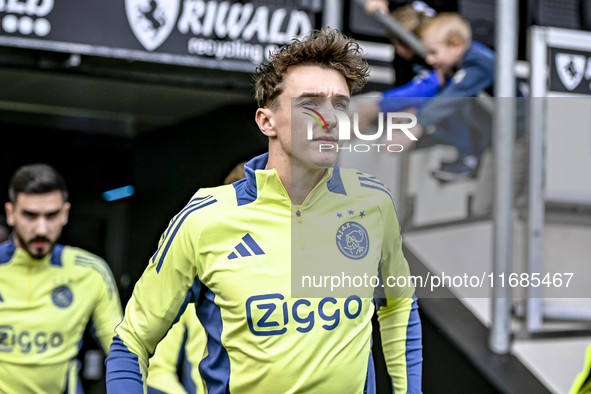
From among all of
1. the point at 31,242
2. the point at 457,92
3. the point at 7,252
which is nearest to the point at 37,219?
the point at 31,242

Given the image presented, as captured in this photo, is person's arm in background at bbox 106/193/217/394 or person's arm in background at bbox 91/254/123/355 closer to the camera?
person's arm in background at bbox 106/193/217/394

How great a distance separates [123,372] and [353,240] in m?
0.77

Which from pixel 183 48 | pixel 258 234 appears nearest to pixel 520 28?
pixel 183 48

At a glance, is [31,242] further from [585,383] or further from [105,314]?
[585,383]

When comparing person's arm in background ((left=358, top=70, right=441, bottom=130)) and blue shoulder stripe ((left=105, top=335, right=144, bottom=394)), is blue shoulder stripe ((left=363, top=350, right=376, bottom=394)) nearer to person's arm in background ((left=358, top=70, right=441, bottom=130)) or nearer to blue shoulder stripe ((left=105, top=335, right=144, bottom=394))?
blue shoulder stripe ((left=105, top=335, right=144, bottom=394))

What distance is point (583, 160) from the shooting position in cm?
424

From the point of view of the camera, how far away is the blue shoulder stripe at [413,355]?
2151 millimetres

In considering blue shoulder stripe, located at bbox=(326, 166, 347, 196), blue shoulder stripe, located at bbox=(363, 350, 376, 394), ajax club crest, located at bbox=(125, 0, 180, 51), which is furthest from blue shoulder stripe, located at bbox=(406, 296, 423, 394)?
ajax club crest, located at bbox=(125, 0, 180, 51)

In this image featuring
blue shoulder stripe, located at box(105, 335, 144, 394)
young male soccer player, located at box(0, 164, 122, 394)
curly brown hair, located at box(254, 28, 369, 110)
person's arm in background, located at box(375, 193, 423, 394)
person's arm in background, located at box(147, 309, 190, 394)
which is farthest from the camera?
young male soccer player, located at box(0, 164, 122, 394)

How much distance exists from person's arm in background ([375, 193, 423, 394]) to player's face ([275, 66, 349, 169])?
13.0 inches

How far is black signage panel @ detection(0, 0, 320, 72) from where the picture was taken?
3.99 m

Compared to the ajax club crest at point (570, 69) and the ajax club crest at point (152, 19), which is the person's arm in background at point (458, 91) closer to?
the ajax club crest at point (570, 69)

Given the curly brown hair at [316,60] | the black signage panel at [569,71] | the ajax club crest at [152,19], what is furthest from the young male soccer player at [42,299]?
the black signage panel at [569,71]

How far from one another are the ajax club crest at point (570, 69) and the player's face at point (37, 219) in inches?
125
